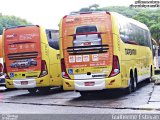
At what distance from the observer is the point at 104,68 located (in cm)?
1412

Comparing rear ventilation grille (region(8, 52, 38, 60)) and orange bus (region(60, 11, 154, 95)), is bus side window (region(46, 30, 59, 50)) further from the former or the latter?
orange bus (region(60, 11, 154, 95))


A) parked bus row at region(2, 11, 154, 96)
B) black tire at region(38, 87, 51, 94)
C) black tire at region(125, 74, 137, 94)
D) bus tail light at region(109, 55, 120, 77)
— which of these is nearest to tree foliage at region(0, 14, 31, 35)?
black tire at region(38, 87, 51, 94)

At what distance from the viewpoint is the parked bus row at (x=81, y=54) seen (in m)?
14.1

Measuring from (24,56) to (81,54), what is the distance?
12.4ft

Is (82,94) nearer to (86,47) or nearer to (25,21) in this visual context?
(86,47)

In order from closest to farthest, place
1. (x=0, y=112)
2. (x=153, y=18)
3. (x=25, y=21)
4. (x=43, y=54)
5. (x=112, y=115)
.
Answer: (x=112, y=115), (x=0, y=112), (x=43, y=54), (x=153, y=18), (x=25, y=21)

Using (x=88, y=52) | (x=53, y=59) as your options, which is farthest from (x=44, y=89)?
(x=88, y=52)

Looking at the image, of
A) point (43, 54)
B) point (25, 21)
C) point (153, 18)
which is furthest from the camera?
point (25, 21)

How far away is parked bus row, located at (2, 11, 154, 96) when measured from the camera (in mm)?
14086

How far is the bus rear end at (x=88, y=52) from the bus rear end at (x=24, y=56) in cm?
284

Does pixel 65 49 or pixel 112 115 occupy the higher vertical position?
pixel 65 49

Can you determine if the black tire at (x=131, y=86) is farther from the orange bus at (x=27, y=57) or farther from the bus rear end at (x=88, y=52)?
the orange bus at (x=27, y=57)

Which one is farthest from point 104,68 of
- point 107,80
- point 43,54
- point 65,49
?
point 43,54

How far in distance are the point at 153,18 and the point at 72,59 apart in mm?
38904
